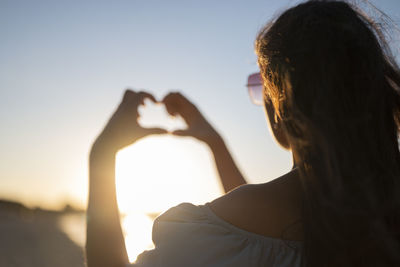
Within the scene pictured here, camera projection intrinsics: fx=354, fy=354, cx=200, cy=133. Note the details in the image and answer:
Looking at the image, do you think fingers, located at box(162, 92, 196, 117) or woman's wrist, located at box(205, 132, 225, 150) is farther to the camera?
woman's wrist, located at box(205, 132, 225, 150)

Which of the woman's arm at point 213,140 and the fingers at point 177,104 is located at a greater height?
the fingers at point 177,104

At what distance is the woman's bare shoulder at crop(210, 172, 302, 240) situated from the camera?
1.61 meters

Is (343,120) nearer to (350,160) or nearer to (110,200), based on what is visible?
(350,160)

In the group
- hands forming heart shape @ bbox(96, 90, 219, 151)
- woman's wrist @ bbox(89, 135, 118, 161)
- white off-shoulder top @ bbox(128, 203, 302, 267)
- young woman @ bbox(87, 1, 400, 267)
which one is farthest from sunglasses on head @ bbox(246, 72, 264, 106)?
woman's wrist @ bbox(89, 135, 118, 161)

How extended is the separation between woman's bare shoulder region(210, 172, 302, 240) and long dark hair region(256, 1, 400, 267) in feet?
0.37

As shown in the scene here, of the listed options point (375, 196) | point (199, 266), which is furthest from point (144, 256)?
point (375, 196)

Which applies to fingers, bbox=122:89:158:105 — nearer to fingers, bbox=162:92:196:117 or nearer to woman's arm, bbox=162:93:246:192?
fingers, bbox=162:92:196:117

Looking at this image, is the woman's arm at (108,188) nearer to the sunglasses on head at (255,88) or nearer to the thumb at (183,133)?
the thumb at (183,133)

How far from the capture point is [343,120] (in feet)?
4.83

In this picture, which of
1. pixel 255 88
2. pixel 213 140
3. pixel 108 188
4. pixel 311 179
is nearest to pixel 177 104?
pixel 213 140

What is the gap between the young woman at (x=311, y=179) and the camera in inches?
56.8

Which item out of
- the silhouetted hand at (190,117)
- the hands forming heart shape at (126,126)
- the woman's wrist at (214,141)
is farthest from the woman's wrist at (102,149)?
the woman's wrist at (214,141)

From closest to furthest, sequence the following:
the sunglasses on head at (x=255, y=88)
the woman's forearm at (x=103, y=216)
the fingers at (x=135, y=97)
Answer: the woman's forearm at (x=103, y=216) < the fingers at (x=135, y=97) < the sunglasses on head at (x=255, y=88)

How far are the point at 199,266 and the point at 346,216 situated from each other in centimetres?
→ 70
